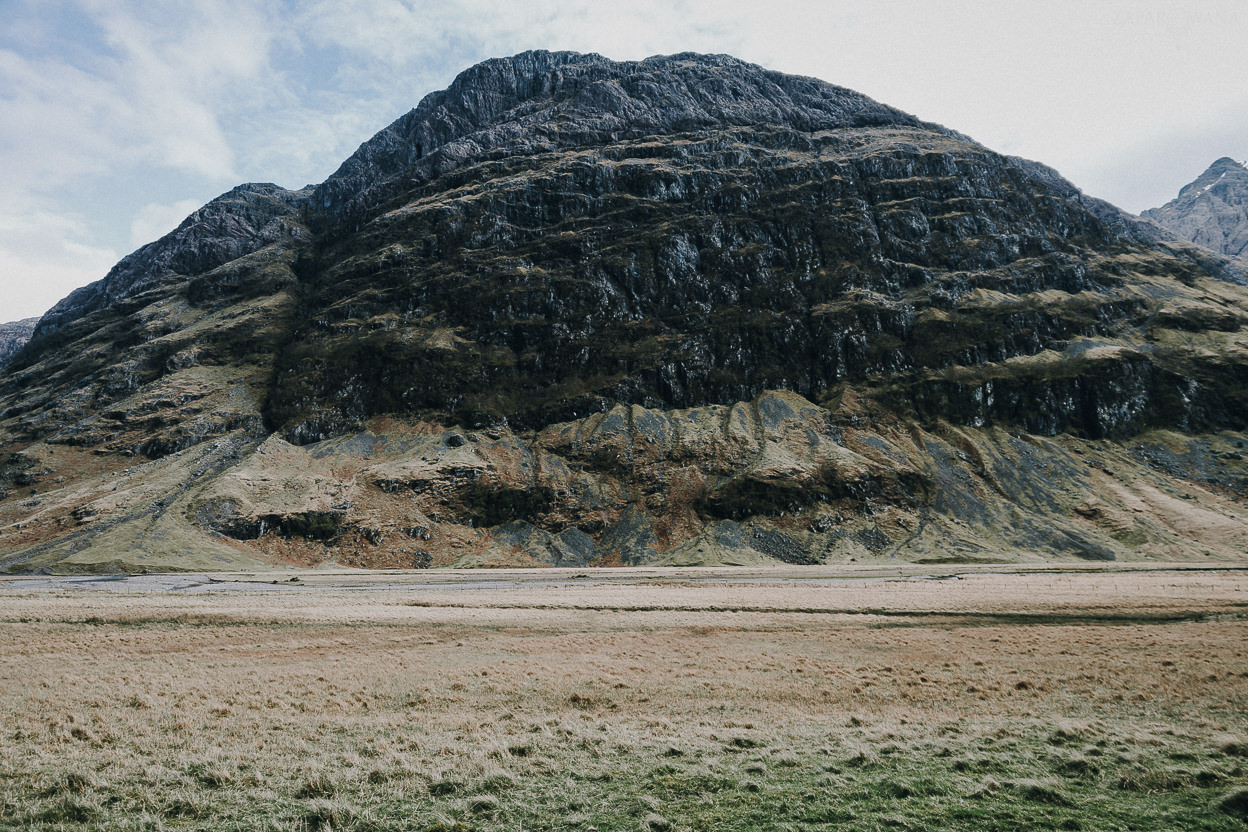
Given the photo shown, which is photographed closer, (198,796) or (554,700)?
(198,796)

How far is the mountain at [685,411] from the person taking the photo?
11525 cm

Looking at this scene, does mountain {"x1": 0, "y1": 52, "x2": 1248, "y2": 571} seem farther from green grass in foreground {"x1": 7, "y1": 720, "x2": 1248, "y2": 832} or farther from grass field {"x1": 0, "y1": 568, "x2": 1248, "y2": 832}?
green grass in foreground {"x1": 7, "y1": 720, "x2": 1248, "y2": 832}

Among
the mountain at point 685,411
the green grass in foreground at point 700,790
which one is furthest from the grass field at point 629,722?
the mountain at point 685,411

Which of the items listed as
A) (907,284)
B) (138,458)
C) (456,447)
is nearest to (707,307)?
(907,284)

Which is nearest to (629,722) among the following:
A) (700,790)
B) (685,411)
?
(700,790)

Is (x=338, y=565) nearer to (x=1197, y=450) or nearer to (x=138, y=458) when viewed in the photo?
(x=138, y=458)

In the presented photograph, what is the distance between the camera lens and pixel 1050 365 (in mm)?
152250

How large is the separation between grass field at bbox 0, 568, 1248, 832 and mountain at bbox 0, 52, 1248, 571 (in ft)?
261

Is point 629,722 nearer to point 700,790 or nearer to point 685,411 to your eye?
point 700,790

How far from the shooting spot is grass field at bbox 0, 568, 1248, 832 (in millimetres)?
11273

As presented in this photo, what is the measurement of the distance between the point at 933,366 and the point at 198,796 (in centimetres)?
17521

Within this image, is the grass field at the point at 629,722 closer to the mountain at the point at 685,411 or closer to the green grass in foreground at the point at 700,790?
the green grass in foreground at the point at 700,790

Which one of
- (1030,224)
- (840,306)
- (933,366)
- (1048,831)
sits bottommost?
(1048,831)

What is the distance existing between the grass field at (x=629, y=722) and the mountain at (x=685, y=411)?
7966 cm
